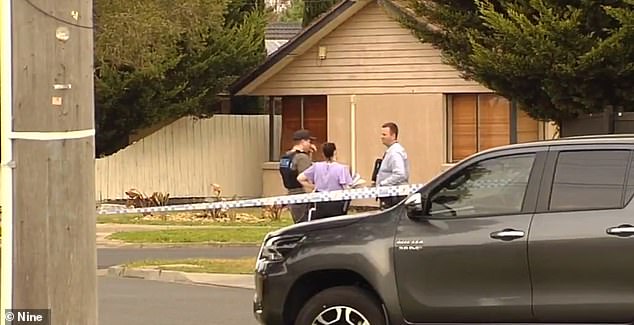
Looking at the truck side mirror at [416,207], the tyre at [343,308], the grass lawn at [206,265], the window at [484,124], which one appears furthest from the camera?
the window at [484,124]

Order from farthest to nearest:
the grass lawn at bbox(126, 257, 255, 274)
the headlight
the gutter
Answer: the grass lawn at bbox(126, 257, 255, 274)
the headlight
the gutter

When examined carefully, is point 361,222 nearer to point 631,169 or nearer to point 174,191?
point 631,169

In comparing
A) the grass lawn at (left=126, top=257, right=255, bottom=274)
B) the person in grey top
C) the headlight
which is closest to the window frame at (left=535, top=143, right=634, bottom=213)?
the headlight

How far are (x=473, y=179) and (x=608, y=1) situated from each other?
44.8ft

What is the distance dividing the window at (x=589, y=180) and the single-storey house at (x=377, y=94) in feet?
56.5

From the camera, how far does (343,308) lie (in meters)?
8.30

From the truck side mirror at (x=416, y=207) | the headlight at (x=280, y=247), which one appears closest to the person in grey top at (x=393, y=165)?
the headlight at (x=280, y=247)

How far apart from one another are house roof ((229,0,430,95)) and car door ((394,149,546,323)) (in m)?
17.1

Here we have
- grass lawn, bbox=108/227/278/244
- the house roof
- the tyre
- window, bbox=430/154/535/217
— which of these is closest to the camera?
window, bbox=430/154/535/217

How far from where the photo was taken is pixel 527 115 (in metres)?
24.3

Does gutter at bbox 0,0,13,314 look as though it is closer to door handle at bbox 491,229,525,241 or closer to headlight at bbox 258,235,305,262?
door handle at bbox 491,229,525,241

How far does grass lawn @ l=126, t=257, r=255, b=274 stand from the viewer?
51.9 feet

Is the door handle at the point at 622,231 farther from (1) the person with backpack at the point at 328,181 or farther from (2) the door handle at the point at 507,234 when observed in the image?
(1) the person with backpack at the point at 328,181

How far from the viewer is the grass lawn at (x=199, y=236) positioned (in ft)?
67.2
